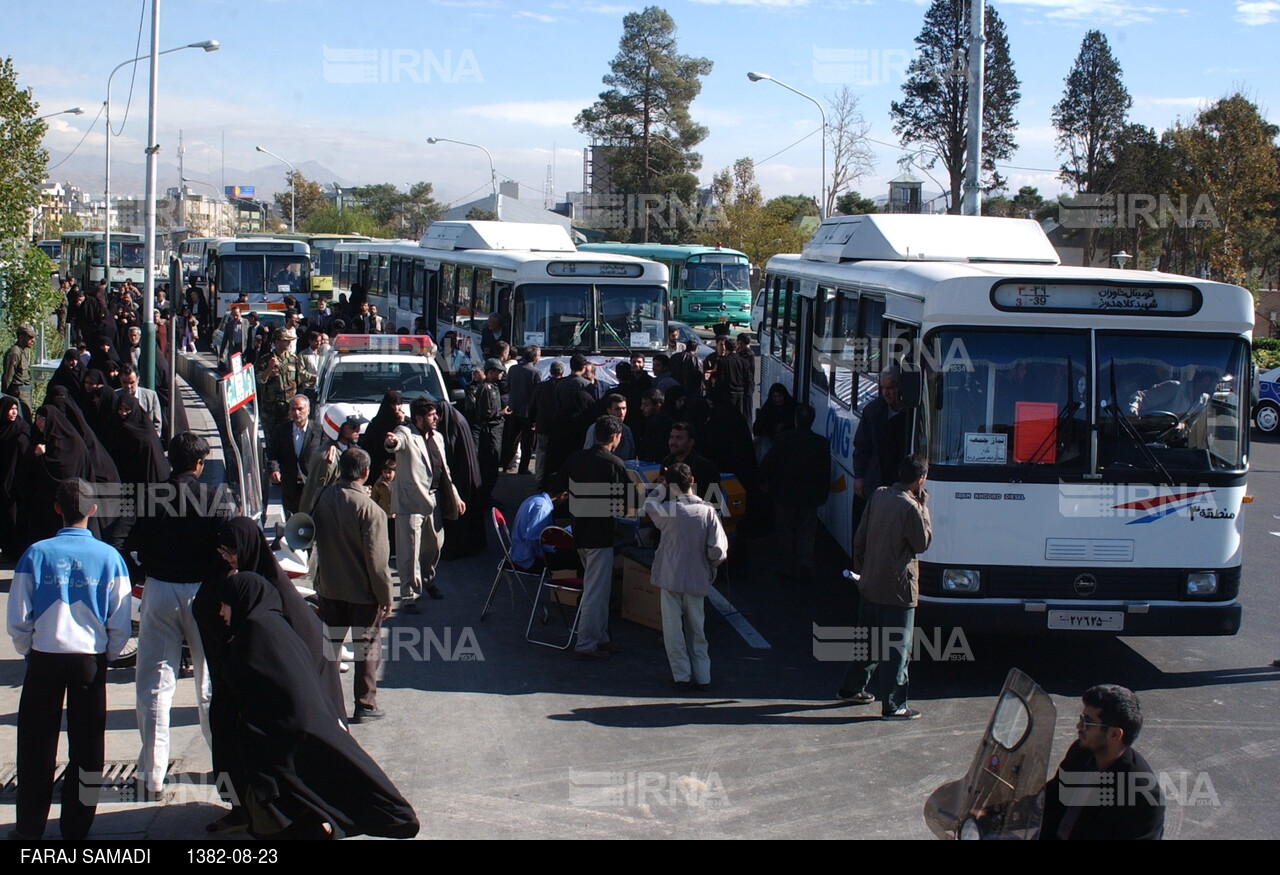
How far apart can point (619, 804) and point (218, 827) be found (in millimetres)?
2010

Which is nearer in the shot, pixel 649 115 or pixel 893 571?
pixel 893 571

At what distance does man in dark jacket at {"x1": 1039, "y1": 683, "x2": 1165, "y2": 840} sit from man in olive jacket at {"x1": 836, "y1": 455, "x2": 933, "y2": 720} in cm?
335

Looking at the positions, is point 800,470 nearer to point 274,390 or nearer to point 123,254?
point 274,390

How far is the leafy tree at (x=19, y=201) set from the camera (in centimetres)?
1788

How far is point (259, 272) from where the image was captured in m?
32.6

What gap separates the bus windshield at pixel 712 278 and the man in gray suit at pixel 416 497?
34.1 meters

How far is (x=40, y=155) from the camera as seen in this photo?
18859mm

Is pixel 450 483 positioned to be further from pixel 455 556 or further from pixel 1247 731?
pixel 1247 731

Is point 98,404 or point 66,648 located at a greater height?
point 98,404

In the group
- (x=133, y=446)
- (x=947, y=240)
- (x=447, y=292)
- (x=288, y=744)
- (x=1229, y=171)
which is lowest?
(x=288, y=744)

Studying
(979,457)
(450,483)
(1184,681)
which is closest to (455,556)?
(450,483)

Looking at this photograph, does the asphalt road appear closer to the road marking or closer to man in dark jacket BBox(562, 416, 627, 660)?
the road marking

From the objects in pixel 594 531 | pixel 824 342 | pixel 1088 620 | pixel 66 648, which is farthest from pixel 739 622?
pixel 66 648

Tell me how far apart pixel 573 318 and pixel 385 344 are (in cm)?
278
